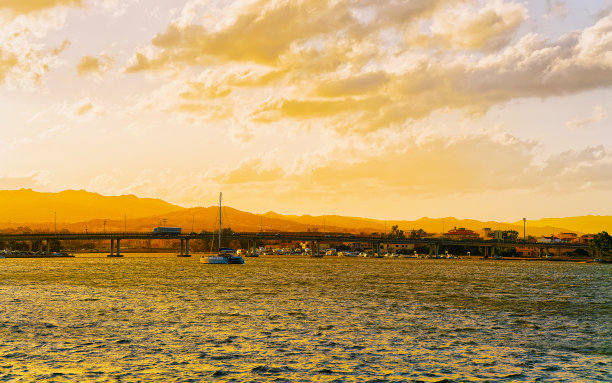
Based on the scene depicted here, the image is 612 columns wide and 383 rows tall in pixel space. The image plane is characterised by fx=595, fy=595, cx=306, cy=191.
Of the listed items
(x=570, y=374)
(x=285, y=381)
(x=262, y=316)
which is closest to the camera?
(x=285, y=381)

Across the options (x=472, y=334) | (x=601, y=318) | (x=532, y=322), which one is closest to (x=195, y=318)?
(x=472, y=334)

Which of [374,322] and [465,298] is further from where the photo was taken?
[465,298]

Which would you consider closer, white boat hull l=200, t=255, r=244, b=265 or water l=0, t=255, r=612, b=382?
water l=0, t=255, r=612, b=382

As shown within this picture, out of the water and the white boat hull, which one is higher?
the water

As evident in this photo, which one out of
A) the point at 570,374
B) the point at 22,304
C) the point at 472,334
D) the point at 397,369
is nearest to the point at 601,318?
Answer: the point at 472,334

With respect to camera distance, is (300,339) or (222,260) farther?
(222,260)

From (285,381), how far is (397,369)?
6.19 meters

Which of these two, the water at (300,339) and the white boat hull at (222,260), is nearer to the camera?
→ the water at (300,339)

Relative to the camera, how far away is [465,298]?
240ft

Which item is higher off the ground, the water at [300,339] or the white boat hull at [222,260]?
the water at [300,339]

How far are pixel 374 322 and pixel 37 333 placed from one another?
2504 centimetres

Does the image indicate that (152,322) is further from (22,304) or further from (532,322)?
(532,322)

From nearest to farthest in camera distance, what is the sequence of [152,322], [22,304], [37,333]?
[37,333]
[152,322]
[22,304]

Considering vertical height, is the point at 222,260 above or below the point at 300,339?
below
